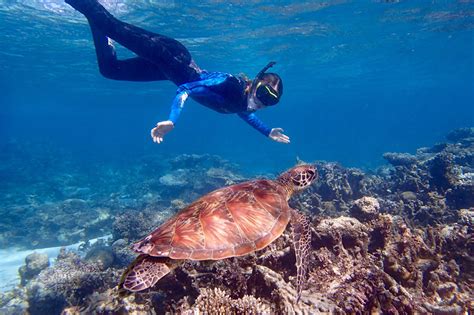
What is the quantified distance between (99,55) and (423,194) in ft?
35.8

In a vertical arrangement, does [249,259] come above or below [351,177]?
above

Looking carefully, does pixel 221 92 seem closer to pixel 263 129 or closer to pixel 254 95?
pixel 254 95

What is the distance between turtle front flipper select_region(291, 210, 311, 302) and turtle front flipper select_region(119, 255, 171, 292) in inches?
62.1

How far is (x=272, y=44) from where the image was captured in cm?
2658

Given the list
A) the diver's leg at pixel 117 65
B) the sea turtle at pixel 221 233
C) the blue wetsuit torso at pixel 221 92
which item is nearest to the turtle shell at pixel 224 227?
the sea turtle at pixel 221 233

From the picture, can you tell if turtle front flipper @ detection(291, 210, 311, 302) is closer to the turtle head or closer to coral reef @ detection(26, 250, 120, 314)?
the turtle head

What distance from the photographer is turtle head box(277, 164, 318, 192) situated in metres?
4.93

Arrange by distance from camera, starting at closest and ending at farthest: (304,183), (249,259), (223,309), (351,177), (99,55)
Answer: (223,309)
(249,259)
(304,183)
(99,55)
(351,177)

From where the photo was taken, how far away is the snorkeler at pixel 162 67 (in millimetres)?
6812

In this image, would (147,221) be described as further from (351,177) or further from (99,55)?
(351,177)

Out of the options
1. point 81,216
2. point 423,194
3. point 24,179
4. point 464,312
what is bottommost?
point 24,179

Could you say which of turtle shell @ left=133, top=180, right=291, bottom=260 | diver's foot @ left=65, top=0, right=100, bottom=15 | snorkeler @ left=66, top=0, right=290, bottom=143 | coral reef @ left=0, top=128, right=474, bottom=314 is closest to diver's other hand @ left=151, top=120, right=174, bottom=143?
snorkeler @ left=66, top=0, right=290, bottom=143

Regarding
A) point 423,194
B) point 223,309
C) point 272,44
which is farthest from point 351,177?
point 272,44

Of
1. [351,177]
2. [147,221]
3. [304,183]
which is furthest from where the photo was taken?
[351,177]
